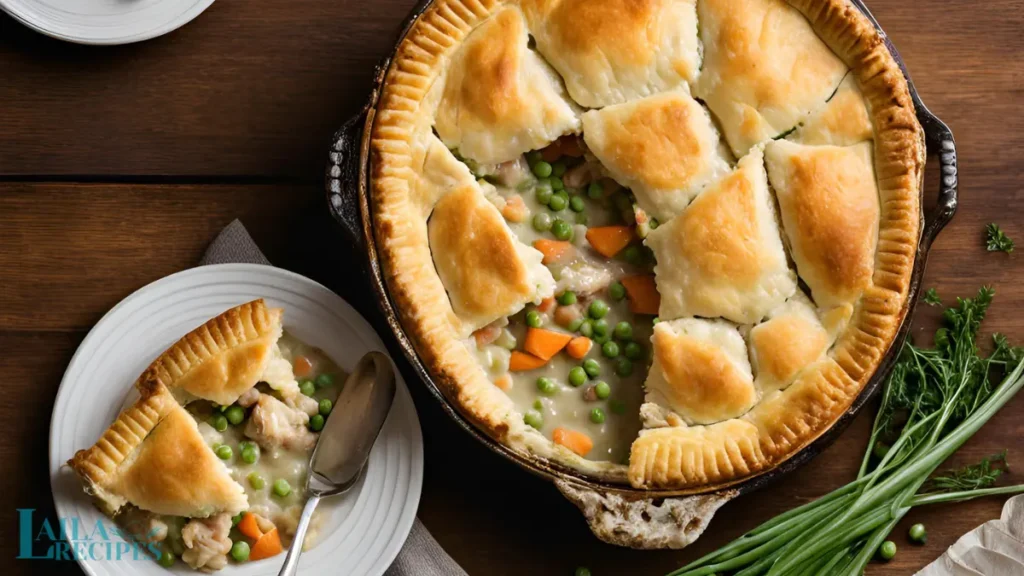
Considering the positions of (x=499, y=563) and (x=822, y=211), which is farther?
(x=499, y=563)

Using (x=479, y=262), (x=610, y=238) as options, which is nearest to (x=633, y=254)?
(x=610, y=238)

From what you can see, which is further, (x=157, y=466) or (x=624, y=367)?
(x=624, y=367)

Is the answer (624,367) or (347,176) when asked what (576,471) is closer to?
(624,367)

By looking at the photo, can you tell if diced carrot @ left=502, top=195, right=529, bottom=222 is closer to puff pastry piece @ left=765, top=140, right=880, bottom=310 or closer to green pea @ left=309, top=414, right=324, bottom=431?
puff pastry piece @ left=765, top=140, right=880, bottom=310

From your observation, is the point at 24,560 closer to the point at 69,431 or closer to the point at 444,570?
the point at 69,431

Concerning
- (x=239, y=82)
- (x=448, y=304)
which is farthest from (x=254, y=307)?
(x=239, y=82)
